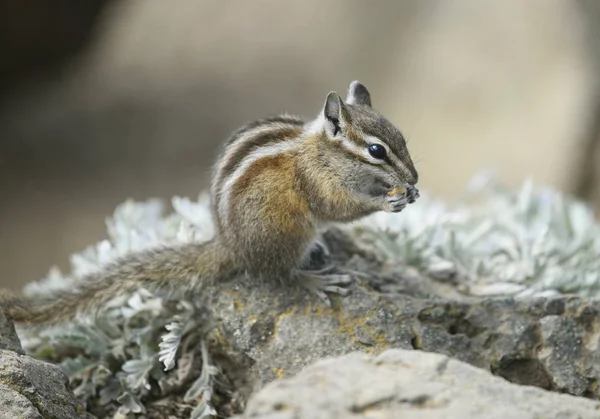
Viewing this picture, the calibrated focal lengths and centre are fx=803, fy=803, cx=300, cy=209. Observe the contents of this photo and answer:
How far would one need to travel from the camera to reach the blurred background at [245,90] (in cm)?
873

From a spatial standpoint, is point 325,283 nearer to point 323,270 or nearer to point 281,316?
point 323,270

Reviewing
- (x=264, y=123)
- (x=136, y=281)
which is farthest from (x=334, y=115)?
(x=136, y=281)

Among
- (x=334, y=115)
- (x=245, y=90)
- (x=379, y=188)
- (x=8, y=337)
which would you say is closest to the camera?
(x=8, y=337)

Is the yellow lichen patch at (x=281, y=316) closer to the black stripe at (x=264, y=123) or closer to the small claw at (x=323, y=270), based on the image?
the small claw at (x=323, y=270)

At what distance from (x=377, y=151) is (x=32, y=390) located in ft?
5.72

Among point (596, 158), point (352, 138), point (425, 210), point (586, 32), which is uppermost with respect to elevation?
point (586, 32)

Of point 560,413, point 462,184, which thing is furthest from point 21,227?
point 560,413

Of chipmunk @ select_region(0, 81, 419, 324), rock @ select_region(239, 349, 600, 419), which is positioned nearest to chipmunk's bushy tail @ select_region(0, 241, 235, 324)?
chipmunk @ select_region(0, 81, 419, 324)

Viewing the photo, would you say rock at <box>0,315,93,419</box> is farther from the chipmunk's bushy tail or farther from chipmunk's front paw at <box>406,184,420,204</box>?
chipmunk's front paw at <box>406,184,420,204</box>

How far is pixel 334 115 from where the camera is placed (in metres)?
Answer: 3.63

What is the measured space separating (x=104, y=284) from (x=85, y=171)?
615 centimetres

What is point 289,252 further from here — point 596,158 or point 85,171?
point 85,171

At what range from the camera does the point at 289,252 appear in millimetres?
3717

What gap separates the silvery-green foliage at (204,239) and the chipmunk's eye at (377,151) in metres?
0.98
